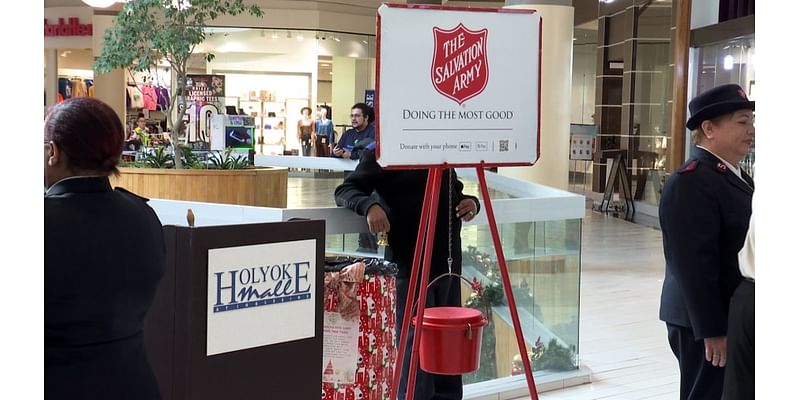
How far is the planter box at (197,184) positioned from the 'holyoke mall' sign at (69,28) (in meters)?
15.7

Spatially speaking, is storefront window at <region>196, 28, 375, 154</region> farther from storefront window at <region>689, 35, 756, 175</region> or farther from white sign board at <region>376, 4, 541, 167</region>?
white sign board at <region>376, 4, 541, 167</region>

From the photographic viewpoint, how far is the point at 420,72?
3.45 m

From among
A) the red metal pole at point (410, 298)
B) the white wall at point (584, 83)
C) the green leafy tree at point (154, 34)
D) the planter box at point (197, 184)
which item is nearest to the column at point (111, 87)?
the white wall at point (584, 83)

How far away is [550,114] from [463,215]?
20.3 feet

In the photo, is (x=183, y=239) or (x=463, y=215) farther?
(x=463, y=215)

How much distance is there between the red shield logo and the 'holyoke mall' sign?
2272 centimetres

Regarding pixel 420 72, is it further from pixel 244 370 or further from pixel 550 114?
pixel 550 114

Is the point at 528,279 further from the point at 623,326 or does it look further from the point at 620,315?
the point at 620,315

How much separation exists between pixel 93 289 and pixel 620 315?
6074mm

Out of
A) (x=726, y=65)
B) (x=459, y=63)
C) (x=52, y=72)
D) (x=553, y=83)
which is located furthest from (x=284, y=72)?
(x=459, y=63)
